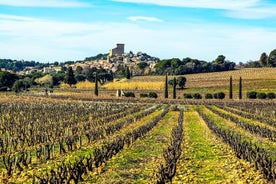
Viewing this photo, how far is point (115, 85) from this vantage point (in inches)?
4946

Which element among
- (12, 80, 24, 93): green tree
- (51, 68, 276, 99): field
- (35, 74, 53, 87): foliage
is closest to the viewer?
(51, 68, 276, 99): field

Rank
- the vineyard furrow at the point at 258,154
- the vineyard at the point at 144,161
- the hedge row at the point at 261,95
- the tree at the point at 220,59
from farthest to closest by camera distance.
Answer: the tree at the point at 220,59 < the hedge row at the point at 261,95 < the vineyard at the point at 144,161 < the vineyard furrow at the point at 258,154

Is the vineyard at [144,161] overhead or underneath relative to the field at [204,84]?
underneath

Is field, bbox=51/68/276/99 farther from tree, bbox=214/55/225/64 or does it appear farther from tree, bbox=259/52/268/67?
tree, bbox=214/55/225/64

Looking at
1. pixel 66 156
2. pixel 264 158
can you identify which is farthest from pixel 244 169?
pixel 66 156

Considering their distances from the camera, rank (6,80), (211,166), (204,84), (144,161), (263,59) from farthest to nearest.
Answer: (263,59)
(6,80)
(204,84)
(144,161)
(211,166)

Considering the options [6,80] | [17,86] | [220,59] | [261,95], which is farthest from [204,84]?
[220,59]

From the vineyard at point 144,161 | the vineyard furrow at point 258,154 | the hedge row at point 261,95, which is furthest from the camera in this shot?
the hedge row at point 261,95

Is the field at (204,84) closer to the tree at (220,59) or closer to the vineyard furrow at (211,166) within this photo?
the tree at (220,59)

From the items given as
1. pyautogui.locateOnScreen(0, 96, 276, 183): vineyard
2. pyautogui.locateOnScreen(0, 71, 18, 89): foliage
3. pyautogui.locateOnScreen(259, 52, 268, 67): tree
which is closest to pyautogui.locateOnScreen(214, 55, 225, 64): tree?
pyautogui.locateOnScreen(259, 52, 268, 67): tree

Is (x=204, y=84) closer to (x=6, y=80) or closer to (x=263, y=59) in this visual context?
(x=263, y=59)

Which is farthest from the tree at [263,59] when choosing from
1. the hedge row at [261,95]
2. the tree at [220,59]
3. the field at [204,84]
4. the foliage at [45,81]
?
the foliage at [45,81]

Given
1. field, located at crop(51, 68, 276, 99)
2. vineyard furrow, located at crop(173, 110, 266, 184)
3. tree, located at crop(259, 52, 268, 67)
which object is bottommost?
vineyard furrow, located at crop(173, 110, 266, 184)

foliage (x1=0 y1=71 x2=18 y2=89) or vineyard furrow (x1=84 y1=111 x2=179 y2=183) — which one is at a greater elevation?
foliage (x1=0 y1=71 x2=18 y2=89)
